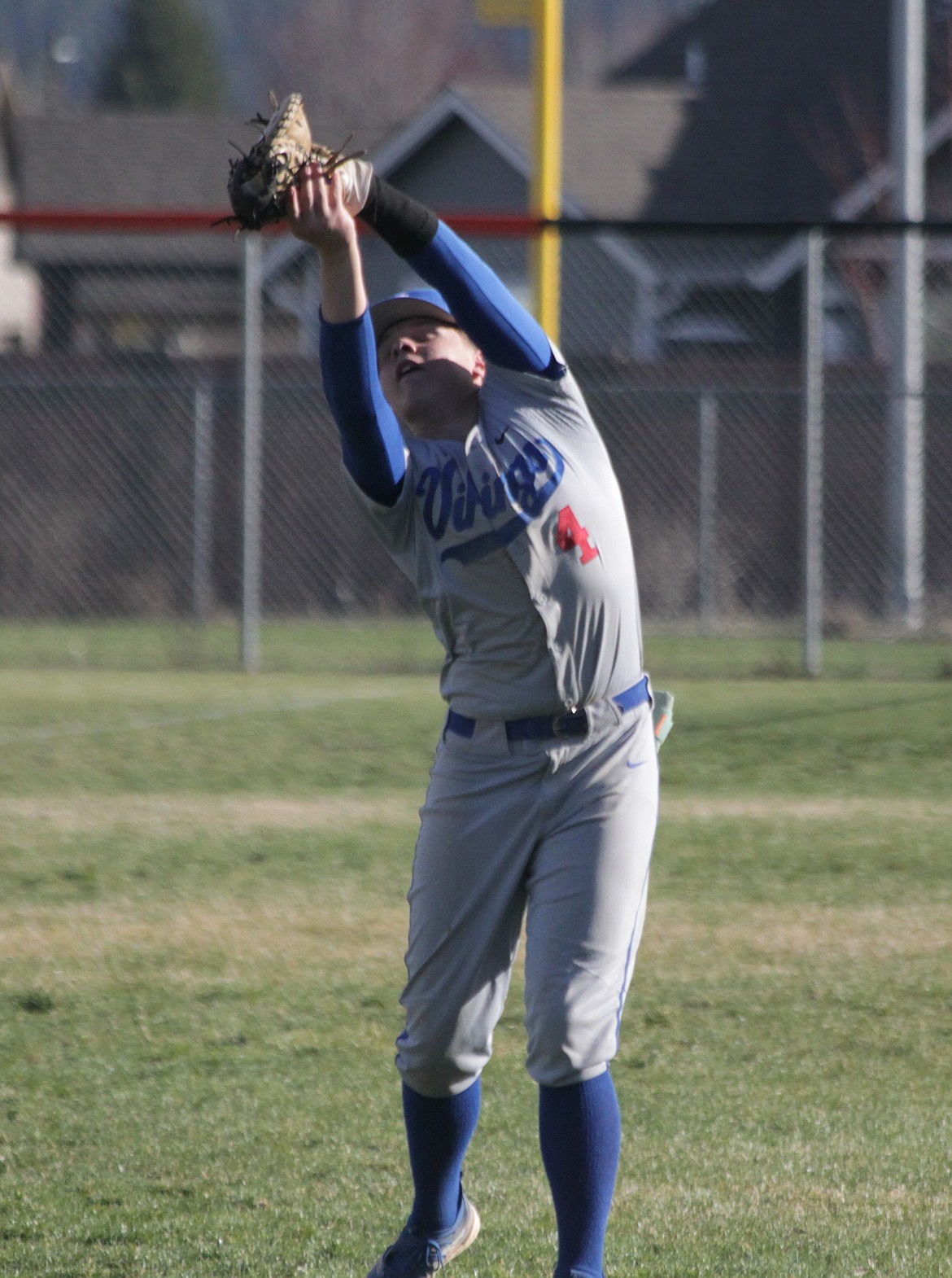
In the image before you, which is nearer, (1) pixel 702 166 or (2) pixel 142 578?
(2) pixel 142 578

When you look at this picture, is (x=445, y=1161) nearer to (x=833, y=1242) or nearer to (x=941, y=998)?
(x=833, y=1242)

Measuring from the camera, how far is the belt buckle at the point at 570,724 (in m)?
3.16

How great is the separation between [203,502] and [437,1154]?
32.5ft

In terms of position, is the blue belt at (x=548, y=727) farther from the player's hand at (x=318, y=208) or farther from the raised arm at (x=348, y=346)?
the player's hand at (x=318, y=208)

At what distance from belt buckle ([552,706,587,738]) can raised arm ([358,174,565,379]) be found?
66 cm

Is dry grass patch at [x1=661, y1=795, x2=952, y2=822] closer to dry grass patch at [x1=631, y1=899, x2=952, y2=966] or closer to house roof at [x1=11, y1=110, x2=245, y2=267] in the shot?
dry grass patch at [x1=631, y1=899, x2=952, y2=966]

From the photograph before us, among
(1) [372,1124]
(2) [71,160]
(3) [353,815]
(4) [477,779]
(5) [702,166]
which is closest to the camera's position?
(4) [477,779]

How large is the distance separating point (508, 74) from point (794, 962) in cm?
6428

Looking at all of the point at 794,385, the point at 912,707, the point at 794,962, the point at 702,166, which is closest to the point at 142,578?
the point at 794,385

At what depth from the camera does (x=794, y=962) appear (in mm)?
5492

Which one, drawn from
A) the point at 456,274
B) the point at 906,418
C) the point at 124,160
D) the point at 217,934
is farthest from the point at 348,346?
the point at 124,160

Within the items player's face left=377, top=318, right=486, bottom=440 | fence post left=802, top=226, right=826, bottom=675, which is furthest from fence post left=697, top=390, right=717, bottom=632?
player's face left=377, top=318, right=486, bottom=440

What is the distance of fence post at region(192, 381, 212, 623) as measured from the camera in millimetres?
12578

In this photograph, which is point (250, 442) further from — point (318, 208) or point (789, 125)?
point (789, 125)
